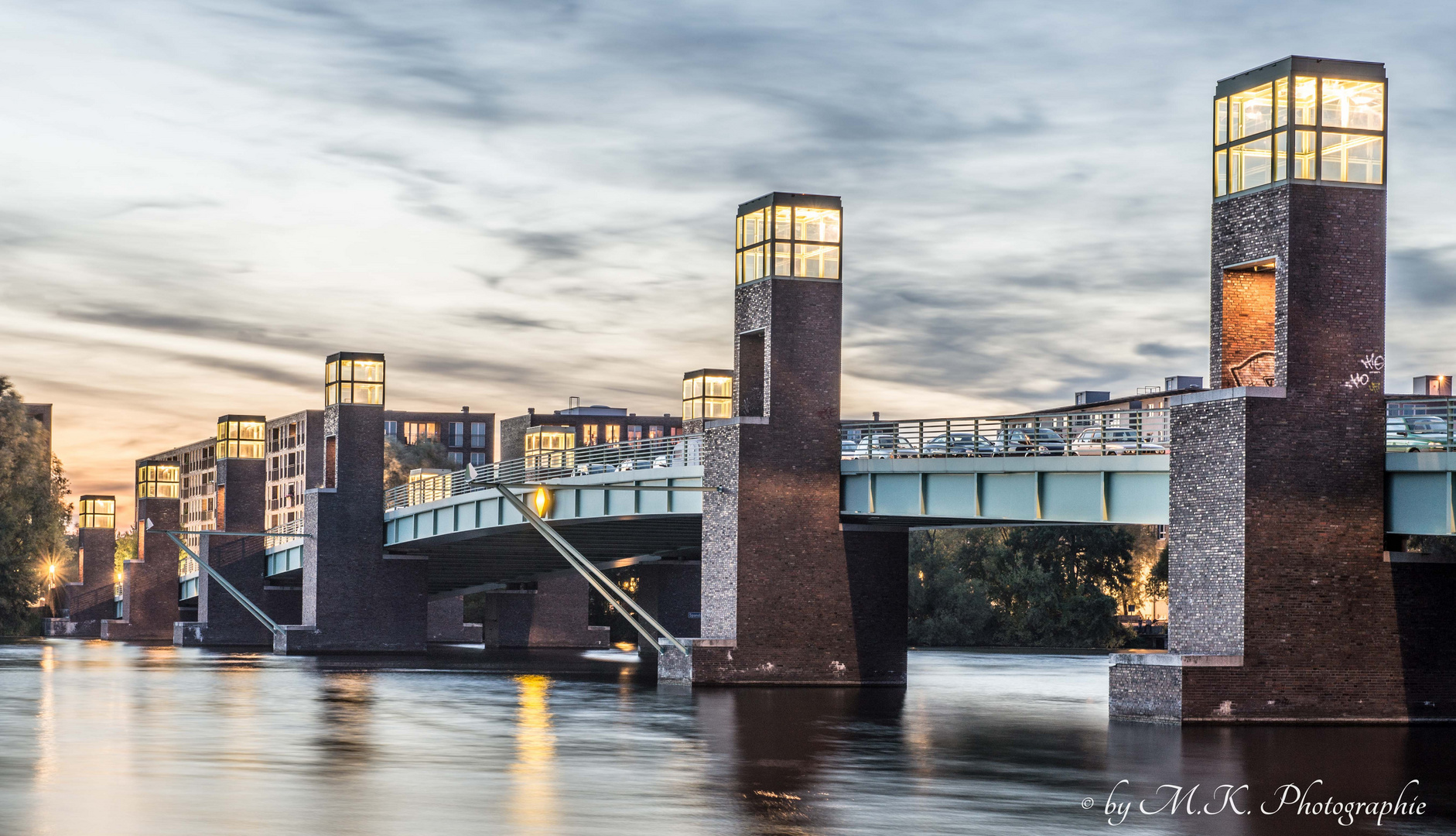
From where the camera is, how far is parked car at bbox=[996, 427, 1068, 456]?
39062 mm

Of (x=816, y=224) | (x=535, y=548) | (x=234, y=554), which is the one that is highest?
(x=816, y=224)

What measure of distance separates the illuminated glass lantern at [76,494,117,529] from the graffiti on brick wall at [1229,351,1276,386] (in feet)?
303

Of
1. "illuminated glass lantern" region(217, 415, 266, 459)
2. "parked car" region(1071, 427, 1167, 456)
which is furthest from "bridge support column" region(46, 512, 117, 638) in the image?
"parked car" region(1071, 427, 1167, 456)

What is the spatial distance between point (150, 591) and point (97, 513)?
660 inches

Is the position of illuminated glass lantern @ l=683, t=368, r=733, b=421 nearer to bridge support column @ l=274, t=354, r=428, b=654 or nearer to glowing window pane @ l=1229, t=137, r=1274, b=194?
bridge support column @ l=274, t=354, r=428, b=654

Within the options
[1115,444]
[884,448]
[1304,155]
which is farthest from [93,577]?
[1304,155]

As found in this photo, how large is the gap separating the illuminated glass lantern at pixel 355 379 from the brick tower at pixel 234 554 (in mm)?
13846

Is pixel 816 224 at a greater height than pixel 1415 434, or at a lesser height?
greater

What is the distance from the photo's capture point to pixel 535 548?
6894cm

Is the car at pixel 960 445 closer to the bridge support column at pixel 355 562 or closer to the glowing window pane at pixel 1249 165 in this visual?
the glowing window pane at pixel 1249 165

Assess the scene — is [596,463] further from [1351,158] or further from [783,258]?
[1351,158]

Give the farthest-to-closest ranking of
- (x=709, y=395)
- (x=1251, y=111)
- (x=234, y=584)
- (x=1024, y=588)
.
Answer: (x=1024, y=588) < (x=234, y=584) < (x=709, y=395) < (x=1251, y=111)

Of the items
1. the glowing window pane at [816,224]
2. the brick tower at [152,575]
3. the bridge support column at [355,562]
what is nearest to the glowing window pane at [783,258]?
the glowing window pane at [816,224]

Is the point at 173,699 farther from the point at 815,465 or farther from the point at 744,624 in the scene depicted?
the point at 815,465
